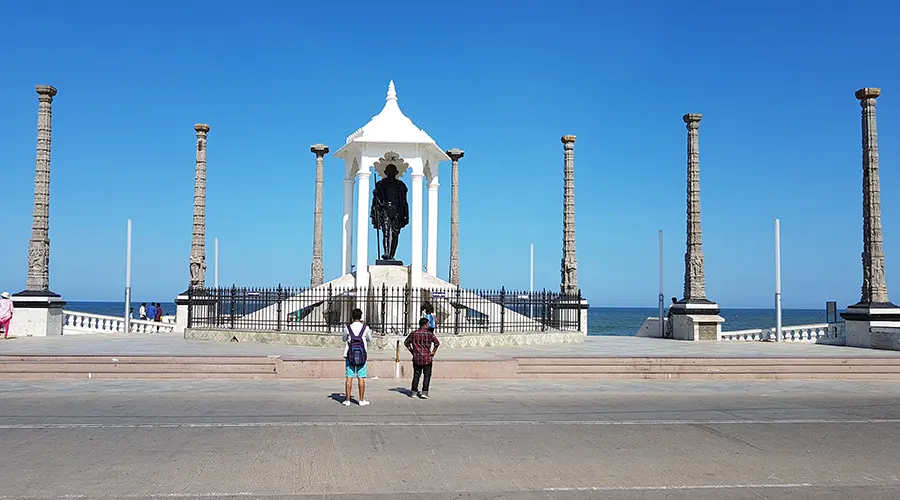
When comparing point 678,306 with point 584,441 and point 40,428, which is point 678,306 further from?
point 40,428

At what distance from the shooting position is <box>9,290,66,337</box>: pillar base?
2664cm

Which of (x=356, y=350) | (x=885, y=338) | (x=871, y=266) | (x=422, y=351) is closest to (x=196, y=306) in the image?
(x=422, y=351)

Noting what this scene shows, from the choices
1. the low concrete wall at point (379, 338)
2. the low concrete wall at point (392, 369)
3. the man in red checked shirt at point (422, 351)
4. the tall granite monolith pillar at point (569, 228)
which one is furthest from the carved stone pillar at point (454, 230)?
the man in red checked shirt at point (422, 351)

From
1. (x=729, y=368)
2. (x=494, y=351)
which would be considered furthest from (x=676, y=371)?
(x=494, y=351)

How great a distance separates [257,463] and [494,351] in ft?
42.4

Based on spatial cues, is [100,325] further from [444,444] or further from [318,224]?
[444,444]

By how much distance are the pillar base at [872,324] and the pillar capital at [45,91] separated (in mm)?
28294

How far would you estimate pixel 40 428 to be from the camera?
10227 mm

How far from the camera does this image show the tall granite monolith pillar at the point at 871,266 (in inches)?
1003

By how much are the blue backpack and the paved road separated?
753mm

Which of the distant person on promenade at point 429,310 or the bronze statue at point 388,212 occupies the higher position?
the bronze statue at point 388,212

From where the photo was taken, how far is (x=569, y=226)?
3284 centimetres

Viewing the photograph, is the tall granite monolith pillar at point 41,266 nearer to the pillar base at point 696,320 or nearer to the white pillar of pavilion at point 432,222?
the white pillar of pavilion at point 432,222

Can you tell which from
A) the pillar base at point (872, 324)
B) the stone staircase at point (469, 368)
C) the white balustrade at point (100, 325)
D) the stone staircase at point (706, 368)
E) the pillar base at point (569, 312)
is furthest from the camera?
the white balustrade at point (100, 325)
